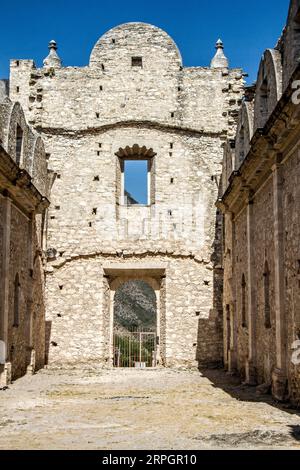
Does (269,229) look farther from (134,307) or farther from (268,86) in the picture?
(134,307)

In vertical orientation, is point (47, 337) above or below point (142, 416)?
above

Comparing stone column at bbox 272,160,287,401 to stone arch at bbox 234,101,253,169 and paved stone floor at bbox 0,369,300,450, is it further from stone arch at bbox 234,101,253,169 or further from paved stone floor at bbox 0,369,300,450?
stone arch at bbox 234,101,253,169

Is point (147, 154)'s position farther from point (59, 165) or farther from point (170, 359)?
point (170, 359)

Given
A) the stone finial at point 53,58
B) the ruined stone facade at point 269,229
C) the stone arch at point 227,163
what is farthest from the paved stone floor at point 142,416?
the stone finial at point 53,58

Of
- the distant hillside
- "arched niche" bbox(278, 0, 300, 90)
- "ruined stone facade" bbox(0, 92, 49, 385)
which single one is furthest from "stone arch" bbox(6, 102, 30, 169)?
the distant hillside

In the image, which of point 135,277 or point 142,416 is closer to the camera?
point 142,416

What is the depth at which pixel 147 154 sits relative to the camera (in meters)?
21.7

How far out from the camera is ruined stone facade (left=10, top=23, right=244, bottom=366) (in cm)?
2061

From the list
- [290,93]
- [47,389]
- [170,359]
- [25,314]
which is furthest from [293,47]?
[170,359]

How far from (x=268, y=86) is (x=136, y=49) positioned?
9.48 meters

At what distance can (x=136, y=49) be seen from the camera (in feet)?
72.1

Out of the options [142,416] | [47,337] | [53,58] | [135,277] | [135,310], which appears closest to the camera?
[142,416]

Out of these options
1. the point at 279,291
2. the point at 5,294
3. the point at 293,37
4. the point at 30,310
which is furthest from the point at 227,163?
the point at 293,37

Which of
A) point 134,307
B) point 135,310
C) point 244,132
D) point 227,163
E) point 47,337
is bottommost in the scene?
point 47,337
